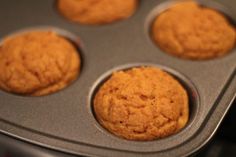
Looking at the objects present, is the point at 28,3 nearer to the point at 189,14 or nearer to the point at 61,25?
the point at 61,25

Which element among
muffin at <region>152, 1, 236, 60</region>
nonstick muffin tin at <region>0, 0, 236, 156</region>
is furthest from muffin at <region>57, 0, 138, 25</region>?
muffin at <region>152, 1, 236, 60</region>

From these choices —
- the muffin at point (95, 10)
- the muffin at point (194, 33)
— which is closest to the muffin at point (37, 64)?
the muffin at point (95, 10)

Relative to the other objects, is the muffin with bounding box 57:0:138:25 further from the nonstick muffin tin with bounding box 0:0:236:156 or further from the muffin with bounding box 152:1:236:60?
the muffin with bounding box 152:1:236:60

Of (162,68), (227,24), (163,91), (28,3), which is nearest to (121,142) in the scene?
(163,91)

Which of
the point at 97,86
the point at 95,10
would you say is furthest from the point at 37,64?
the point at 95,10

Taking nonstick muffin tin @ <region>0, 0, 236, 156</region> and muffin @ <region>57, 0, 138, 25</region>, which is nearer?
nonstick muffin tin @ <region>0, 0, 236, 156</region>

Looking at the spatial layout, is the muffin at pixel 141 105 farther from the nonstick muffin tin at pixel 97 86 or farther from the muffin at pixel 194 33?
the muffin at pixel 194 33

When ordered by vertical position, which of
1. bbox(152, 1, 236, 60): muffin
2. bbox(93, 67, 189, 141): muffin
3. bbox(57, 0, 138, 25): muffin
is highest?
bbox(57, 0, 138, 25): muffin
